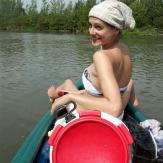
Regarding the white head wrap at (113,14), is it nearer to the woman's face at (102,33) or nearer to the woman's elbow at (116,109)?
the woman's face at (102,33)

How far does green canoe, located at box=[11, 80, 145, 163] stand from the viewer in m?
3.01

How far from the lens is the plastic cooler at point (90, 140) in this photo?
2.36 meters

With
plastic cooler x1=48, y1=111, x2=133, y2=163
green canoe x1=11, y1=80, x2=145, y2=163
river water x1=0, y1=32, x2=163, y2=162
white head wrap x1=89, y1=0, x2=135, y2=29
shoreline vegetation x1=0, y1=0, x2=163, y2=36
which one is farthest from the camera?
shoreline vegetation x1=0, y1=0, x2=163, y2=36

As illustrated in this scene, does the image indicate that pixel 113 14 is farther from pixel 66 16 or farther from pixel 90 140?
pixel 66 16

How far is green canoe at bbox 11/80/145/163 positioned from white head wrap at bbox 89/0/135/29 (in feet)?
3.78

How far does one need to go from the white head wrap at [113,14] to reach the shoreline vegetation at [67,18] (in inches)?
1844

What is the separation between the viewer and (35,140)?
339cm

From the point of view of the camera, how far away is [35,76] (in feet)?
34.8

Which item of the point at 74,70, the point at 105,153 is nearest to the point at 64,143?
the point at 105,153

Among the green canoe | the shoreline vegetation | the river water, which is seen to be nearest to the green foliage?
the shoreline vegetation

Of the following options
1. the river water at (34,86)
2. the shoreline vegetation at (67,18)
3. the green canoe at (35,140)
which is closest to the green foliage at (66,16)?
the shoreline vegetation at (67,18)

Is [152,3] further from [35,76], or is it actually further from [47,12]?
[35,76]

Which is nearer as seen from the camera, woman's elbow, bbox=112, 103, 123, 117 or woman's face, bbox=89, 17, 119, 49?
woman's elbow, bbox=112, 103, 123, 117

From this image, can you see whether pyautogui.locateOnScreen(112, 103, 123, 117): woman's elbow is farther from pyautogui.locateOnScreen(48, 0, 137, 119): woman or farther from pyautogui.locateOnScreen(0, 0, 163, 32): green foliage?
pyautogui.locateOnScreen(0, 0, 163, 32): green foliage
